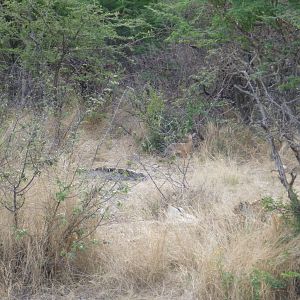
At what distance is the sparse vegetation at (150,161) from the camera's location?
158 inches

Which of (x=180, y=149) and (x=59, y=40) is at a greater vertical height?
(x=59, y=40)

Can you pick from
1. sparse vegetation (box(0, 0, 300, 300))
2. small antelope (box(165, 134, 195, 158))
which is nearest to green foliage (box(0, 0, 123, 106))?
sparse vegetation (box(0, 0, 300, 300))

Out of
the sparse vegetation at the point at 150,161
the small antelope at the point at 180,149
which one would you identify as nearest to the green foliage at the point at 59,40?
the sparse vegetation at the point at 150,161

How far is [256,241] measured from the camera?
13.2 ft

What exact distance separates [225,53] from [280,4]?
3.67 m

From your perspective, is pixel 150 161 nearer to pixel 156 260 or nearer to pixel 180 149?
pixel 180 149

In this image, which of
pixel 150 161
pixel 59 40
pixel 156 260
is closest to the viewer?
pixel 156 260

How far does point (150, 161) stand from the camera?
29.5 ft

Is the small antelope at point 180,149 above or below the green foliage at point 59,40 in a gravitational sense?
below

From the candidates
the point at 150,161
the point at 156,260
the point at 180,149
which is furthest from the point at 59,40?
the point at 156,260

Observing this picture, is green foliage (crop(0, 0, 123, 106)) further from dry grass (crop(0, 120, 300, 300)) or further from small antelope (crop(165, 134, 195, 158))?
dry grass (crop(0, 120, 300, 300))

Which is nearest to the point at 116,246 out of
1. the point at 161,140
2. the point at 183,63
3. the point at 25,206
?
the point at 25,206

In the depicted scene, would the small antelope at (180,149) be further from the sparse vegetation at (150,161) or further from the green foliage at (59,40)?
the green foliage at (59,40)

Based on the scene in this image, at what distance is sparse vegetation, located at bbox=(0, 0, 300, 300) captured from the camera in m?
4.00
